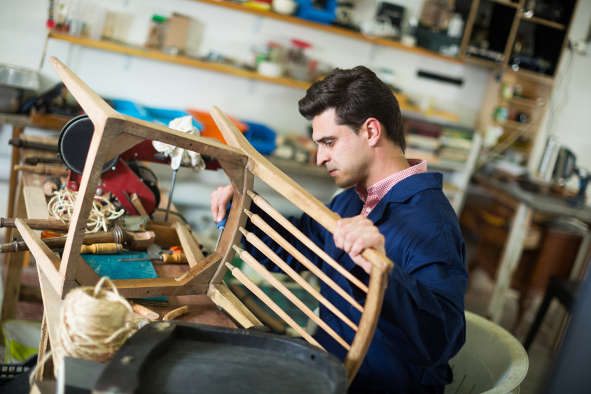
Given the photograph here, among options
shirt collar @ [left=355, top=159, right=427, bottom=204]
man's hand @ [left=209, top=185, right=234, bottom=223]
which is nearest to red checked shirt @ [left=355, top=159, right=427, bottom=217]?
shirt collar @ [left=355, top=159, right=427, bottom=204]

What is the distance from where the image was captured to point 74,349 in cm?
100

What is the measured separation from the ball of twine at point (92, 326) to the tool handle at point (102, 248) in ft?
2.12

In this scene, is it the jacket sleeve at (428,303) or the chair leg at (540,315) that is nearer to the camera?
the jacket sleeve at (428,303)

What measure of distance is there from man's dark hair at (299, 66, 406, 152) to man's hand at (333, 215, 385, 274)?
0.75 meters

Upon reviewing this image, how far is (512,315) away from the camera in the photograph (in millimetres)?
4387

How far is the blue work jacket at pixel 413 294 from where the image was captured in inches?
48.4

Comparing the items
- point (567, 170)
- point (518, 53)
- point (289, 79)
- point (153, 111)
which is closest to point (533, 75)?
point (518, 53)

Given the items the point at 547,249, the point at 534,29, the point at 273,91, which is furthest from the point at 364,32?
the point at 547,249

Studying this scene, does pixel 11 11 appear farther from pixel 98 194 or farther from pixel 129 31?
pixel 98 194

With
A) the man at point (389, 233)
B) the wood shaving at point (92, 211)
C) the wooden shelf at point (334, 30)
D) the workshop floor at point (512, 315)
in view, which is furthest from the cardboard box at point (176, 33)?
the man at point (389, 233)

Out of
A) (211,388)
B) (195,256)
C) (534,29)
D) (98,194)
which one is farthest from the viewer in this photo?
(534,29)

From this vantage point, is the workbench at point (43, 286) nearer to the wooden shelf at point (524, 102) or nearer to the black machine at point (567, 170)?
the black machine at point (567, 170)

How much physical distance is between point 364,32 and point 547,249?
2.31 meters

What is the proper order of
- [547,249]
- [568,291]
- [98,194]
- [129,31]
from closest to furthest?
[98,194] < [568,291] < [129,31] < [547,249]
